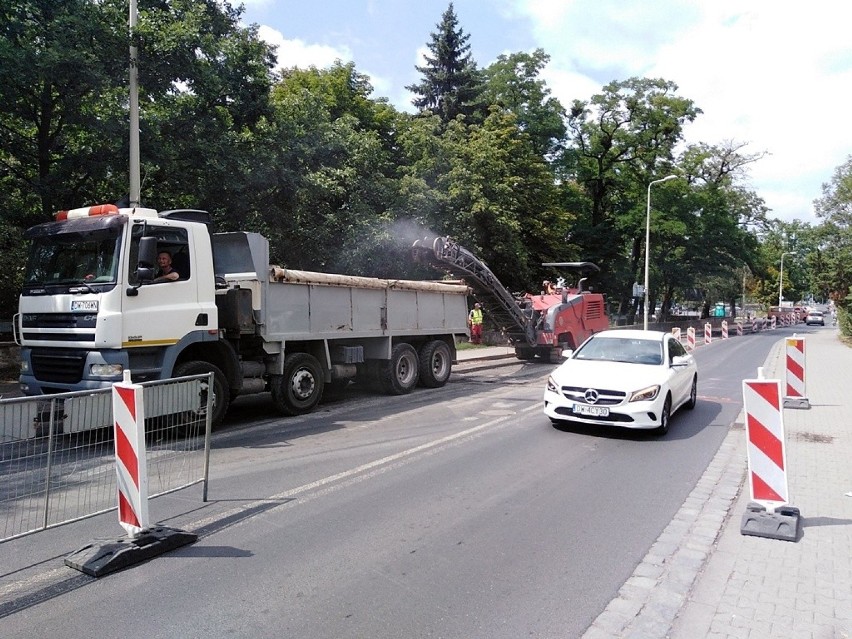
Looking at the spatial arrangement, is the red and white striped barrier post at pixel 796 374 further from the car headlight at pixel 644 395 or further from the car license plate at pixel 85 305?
the car license plate at pixel 85 305

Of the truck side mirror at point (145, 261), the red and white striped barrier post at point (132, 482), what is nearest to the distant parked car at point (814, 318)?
the truck side mirror at point (145, 261)

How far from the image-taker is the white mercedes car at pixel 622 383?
8438 mm

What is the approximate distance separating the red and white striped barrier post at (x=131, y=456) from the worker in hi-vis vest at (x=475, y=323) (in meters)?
18.2

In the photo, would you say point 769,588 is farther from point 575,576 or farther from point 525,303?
point 525,303

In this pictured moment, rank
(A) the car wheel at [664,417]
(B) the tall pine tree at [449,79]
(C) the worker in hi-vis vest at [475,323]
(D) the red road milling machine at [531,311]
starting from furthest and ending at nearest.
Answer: (B) the tall pine tree at [449,79], (C) the worker in hi-vis vest at [475,323], (D) the red road milling machine at [531,311], (A) the car wheel at [664,417]

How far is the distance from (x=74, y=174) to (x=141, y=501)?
32.9ft

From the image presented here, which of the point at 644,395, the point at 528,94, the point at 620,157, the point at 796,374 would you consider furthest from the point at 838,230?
the point at 644,395

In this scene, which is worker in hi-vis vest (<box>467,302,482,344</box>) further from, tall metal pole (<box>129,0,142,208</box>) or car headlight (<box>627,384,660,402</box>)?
car headlight (<box>627,384,660,402</box>)

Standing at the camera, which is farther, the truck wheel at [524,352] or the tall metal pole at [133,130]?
the truck wheel at [524,352]

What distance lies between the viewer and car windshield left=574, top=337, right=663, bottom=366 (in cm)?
959

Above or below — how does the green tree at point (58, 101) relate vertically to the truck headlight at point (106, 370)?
above

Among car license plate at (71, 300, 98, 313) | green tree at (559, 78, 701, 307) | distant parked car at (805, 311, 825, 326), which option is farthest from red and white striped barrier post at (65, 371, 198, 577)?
distant parked car at (805, 311, 825, 326)

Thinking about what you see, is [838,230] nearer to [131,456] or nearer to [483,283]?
[483,283]

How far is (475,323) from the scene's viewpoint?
24.3 meters
